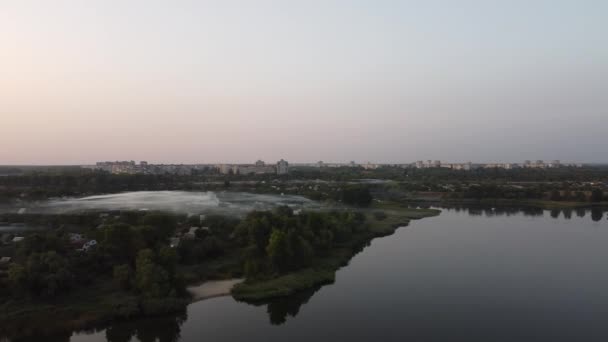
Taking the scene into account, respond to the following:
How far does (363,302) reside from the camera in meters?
7.44

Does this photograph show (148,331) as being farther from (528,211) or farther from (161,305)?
(528,211)

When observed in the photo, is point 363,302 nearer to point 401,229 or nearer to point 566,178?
point 401,229

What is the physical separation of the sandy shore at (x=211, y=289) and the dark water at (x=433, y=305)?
176mm

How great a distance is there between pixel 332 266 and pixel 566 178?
34.2m

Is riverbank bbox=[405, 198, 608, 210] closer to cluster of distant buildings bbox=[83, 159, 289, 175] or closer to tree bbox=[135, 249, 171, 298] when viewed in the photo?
tree bbox=[135, 249, 171, 298]

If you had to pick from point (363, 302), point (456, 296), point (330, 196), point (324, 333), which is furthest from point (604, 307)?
point (330, 196)

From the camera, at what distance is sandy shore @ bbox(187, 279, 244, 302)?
7344 millimetres

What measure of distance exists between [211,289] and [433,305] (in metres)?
4.01

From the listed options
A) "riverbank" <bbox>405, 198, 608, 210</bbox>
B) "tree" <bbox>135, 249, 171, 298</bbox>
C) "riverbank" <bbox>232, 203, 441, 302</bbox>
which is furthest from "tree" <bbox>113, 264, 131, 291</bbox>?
"riverbank" <bbox>405, 198, 608, 210</bbox>

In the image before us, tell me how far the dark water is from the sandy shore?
176 millimetres

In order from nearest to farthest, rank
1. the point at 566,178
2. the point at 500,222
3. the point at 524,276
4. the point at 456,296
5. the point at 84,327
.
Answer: the point at 84,327, the point at 456,296, the point at 524,276, the point at 500,222, the point at 566,178

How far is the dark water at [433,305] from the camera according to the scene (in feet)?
20.2

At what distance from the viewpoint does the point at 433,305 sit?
7227 mm

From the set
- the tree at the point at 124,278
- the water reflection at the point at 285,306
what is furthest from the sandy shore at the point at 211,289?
the tree at the point at 124,278
